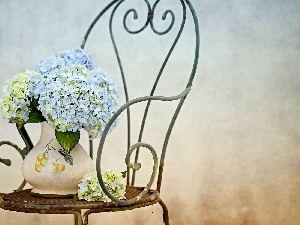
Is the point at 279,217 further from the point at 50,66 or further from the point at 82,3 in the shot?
the point at 50,66

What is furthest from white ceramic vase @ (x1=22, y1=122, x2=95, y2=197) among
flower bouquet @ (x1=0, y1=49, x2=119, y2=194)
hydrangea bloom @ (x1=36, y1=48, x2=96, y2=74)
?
hydrangea bloom @ (x1=36, y1=48, x2=96, y2=74)

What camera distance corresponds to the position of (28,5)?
8.14ft

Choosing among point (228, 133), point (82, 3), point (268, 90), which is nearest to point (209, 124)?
point (228, 133)

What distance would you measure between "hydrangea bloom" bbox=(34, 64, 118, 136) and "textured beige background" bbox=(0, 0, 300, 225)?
3.65ft

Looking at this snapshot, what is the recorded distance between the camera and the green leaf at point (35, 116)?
1391 millimetres

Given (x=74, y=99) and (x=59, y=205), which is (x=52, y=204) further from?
(x=74, y=99)

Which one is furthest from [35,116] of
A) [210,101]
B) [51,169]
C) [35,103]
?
[210,101]

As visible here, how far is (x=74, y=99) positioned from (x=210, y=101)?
1358mm

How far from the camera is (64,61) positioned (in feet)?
4.56

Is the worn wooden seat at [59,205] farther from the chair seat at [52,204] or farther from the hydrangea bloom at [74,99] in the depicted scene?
the hydrangea bloom at [74,99]

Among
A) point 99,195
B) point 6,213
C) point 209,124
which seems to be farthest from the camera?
point 209,124

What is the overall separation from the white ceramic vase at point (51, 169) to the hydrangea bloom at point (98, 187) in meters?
0.03

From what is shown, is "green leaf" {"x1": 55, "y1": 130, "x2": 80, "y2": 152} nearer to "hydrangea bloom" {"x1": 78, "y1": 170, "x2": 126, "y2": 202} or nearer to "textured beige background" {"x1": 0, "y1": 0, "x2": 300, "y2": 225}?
"hydrangea bloom" {"x1": 78, "y1": 170, "x2": 126, "y2": 202}

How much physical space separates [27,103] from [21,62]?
45.0 inches
